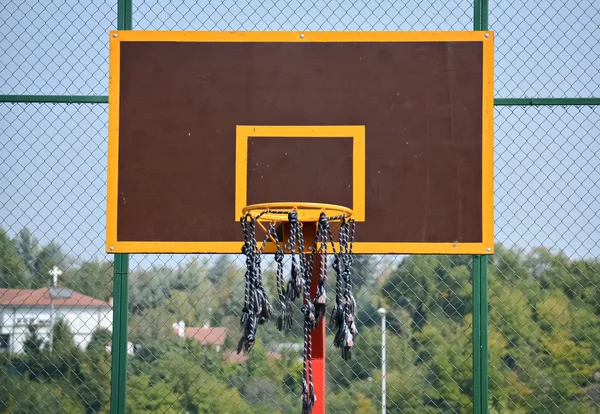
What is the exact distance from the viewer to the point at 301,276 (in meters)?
3.68

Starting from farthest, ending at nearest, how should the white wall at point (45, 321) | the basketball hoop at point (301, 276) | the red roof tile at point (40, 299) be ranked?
1. the red roof tile at point (40, 299)
2. the white wall at point (45, 321)
3. the basketball hoop at point (301, 276)

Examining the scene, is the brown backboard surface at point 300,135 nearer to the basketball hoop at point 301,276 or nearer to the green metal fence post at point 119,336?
the basketball hoop at point 301,276

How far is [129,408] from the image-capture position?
5266mm

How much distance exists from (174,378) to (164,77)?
2.08 meters

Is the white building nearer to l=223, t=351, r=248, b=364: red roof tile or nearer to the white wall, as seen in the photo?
the white wall

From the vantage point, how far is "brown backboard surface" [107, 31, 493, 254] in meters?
4.10

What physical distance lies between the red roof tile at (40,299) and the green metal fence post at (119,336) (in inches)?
28.6

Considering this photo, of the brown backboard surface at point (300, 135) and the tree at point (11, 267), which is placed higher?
the brown backboard surface at point (300, 135)

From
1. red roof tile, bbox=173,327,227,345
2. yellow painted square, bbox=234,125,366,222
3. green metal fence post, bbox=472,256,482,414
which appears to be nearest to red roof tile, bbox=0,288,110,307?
red roof tile, bbox=173,327,227,345

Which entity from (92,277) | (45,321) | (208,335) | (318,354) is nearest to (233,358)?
(208,335)

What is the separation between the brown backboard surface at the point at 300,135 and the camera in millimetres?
4102

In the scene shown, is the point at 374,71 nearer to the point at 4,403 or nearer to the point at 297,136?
the point at 297,136

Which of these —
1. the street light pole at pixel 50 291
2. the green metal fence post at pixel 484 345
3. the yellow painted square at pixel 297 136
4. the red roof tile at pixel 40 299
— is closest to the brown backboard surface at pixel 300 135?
the yellow painted square at pixel 297 136

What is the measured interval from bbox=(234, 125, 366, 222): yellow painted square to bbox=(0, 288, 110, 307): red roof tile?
166 centimetres
